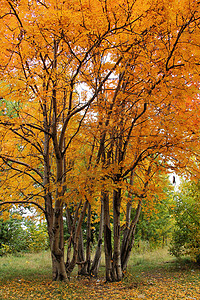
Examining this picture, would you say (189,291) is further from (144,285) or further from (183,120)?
(183,120)

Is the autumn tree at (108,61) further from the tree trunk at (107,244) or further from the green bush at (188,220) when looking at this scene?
the green bush at (188,220)

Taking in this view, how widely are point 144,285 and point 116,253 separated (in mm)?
887

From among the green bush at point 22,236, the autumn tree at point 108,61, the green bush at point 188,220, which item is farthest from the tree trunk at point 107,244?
the green bush at point 22,236

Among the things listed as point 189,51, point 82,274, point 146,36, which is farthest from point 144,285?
point 146,36

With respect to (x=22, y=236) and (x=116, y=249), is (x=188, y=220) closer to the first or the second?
(x=116, y=249)

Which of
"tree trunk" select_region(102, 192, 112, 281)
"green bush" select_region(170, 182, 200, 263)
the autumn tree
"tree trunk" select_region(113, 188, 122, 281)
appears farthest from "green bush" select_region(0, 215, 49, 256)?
"tree trunk" select_region(113, 188, 122, 281)

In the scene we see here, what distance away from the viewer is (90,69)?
581cm

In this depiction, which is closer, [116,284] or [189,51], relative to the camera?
[189,51]

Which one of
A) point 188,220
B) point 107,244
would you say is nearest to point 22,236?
point 188,220

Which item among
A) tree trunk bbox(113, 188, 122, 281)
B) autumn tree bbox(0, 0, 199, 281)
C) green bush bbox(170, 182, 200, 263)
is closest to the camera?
autumn tree bbox(0, 0, 199, 281)

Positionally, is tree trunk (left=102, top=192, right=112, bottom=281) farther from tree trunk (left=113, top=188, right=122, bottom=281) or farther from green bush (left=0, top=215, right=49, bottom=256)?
green bush (left=0, top=215, right=49, bottom=256)

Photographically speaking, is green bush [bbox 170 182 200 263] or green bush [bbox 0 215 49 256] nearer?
green bush [bbox 170 182 200 263]

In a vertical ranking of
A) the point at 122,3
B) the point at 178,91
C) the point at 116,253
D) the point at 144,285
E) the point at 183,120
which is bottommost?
the point at 144,285

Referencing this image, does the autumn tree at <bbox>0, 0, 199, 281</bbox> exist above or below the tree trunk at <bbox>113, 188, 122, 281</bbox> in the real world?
above
